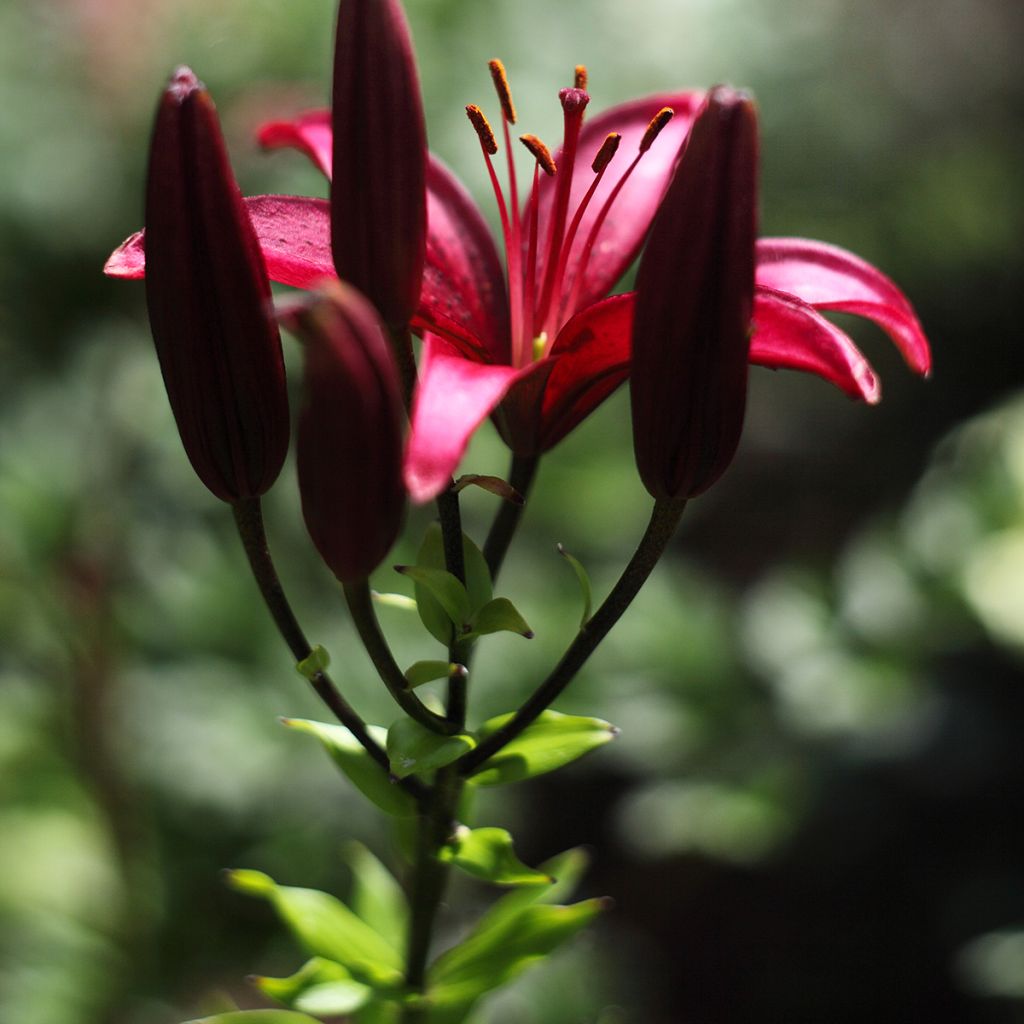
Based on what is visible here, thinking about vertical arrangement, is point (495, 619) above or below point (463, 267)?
below

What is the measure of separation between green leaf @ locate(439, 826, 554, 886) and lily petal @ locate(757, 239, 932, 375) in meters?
0.33

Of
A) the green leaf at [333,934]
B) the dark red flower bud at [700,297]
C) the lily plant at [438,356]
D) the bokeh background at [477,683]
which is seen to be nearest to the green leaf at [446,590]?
the lily plant at [438,356]

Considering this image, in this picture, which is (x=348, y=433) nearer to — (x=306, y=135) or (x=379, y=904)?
(x=306, y=135)

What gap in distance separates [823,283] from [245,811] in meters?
1.14

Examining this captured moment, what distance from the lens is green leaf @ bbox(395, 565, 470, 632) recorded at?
1.91 ft

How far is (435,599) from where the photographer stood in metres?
0.61

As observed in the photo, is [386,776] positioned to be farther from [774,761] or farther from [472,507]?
[472,507]

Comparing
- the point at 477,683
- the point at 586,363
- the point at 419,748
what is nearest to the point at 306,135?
the point at 586,363

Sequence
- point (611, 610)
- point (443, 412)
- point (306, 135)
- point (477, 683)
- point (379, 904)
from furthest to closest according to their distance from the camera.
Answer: point (477, 683) → point (379, 904) → point (306, 135) → point (611, 610) → point (443, 412)

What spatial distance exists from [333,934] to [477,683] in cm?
76

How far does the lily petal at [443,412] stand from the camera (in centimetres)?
46

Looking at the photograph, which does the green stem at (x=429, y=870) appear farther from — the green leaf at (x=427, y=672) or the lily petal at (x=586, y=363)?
the lily petal at (x=586, y=363)

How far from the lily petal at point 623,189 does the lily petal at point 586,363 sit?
3.9 inches

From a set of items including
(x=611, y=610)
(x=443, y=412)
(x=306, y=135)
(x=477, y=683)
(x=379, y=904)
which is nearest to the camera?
(x=443, y=412)
